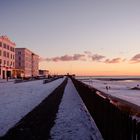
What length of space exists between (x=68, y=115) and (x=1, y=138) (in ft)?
19.6

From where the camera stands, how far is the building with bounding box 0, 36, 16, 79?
9081 cm

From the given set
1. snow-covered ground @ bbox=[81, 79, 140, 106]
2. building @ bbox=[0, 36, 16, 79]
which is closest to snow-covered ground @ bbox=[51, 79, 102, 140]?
snow-covered ground @ bbox=[81, 79, 140, 106]

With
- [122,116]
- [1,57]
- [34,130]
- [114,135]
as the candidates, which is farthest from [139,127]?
[1,57]

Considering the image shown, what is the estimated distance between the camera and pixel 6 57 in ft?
315

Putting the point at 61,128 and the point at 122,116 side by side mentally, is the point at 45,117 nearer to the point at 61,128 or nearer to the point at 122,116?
the point at 61,128

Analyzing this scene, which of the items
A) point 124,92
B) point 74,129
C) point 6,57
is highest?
point 6,57

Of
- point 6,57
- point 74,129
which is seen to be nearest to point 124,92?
Answer: point 74,129

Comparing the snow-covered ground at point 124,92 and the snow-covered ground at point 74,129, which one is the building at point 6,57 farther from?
the snow-covered ground at point 74,129

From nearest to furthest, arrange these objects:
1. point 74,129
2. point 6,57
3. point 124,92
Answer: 1. point 74,129
2. point 124,92
3. point 6,57

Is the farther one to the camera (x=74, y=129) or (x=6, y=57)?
(x=6, y=57)

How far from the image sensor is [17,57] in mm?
128000

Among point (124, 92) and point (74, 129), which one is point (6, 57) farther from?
point (74, 129)

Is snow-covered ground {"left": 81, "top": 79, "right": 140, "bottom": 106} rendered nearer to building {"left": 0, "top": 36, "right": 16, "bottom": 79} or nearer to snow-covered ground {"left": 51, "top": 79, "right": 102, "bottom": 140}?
snow-covered ground {"left": 51, "top": 79, "right": 102, "bottom": 140}

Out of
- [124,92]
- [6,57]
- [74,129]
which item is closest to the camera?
[74,129]
